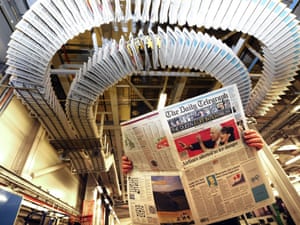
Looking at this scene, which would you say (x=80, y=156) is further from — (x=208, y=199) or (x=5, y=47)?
(x=208, y=199)

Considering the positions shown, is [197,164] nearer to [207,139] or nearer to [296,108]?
[207,139]

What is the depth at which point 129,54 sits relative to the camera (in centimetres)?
125

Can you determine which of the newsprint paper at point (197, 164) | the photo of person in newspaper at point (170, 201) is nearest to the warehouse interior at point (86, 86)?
the newsprint paper at point (197, 164)

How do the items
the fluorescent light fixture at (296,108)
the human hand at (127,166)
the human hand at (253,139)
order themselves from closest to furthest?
1. the human hand at (253,139)
2. the human hand at (127,166)
3. the fluorescent light fixture at (296,108)

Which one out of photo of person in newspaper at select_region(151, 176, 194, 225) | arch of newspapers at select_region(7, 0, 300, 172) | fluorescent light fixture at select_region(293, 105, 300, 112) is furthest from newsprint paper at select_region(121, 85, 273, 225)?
fluorescent light fixture at select_region(293, 105, 300, 112)

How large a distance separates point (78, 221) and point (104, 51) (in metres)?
3.38

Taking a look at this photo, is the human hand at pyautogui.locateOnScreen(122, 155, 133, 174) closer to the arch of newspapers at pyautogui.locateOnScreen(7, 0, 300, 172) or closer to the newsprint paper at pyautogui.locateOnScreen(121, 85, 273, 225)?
the newsprint paper at pyautogui.locateOnScreen(121, 85, 273, 225)

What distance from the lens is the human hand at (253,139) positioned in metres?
0.95

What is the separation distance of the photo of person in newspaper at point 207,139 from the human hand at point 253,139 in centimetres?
5

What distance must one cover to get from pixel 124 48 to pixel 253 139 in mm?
927

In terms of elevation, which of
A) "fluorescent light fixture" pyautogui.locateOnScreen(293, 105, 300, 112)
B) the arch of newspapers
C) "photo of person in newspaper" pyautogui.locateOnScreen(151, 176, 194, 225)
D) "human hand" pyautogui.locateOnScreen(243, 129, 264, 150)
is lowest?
"photo of person in newspaper" pyautogui.locateOnScreen(151, 176, 194, 225)

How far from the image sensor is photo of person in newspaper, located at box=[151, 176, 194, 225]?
3.37ft

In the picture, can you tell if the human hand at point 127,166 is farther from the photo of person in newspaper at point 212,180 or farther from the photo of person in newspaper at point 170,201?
the photo of person in newspaper at point 212,180

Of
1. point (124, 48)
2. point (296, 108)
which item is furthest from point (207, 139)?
point (296, 108)
